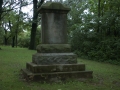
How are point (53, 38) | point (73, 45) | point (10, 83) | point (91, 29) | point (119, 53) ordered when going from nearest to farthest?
1. point (10, 83)
2. point (53, 38)
3. point (119, 53)
4. point (91, 29)
5. point (73, 45)

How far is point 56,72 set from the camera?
6.87 metres

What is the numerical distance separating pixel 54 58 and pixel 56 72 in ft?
2.14

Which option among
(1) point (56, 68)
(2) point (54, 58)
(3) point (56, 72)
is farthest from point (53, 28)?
(3) point (56, 72)

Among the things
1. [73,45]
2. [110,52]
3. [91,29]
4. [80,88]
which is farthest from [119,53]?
[80,88]

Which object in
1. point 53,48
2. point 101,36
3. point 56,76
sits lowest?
point 56,76

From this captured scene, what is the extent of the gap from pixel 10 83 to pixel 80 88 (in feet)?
8.31

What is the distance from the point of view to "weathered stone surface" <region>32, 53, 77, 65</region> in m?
7.10

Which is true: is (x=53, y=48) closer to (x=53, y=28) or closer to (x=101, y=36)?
(x=53, y=28)

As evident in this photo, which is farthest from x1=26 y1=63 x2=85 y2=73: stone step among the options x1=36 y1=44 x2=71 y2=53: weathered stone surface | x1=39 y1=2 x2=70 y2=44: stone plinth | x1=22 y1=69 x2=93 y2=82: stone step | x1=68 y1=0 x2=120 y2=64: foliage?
x1=68 y1=0 x2=120 y2=64: foliage

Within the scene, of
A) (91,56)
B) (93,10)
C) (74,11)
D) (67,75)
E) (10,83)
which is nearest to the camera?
(10,83)

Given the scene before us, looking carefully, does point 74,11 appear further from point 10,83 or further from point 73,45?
point 10,83

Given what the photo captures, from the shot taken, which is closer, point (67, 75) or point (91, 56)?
point (67, 75)

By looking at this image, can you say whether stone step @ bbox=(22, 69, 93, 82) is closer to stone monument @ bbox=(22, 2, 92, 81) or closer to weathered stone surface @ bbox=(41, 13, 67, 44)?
stone monument @ bbox=(22, 2, 92, 81)

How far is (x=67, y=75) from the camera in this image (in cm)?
688
